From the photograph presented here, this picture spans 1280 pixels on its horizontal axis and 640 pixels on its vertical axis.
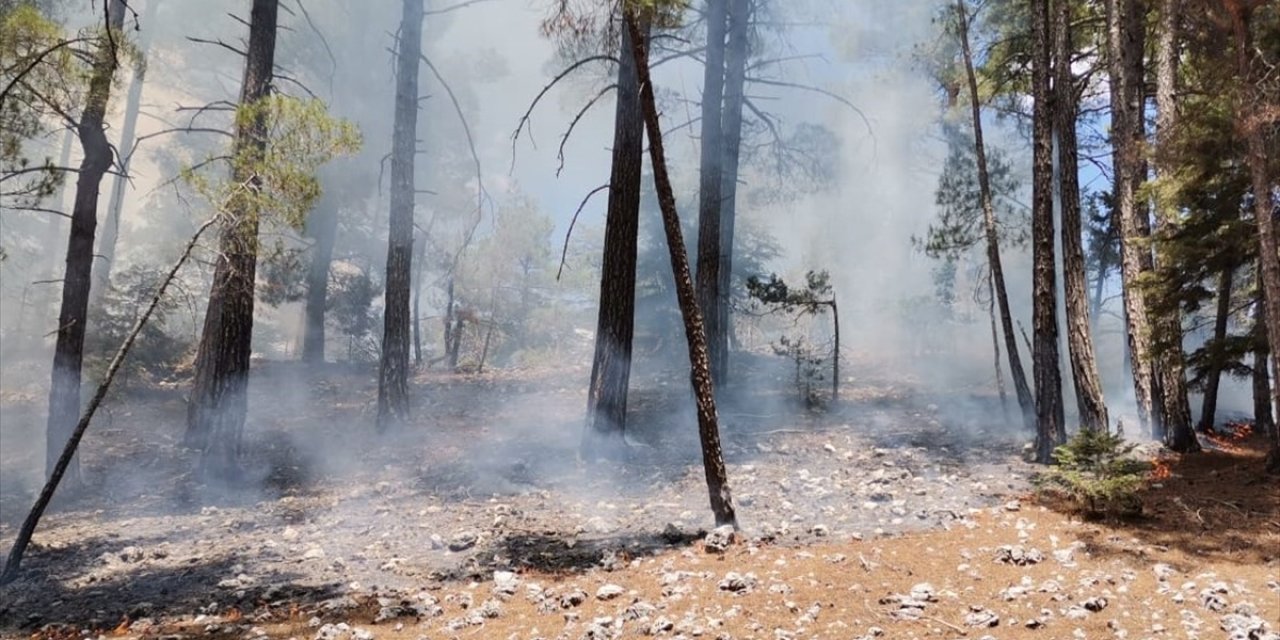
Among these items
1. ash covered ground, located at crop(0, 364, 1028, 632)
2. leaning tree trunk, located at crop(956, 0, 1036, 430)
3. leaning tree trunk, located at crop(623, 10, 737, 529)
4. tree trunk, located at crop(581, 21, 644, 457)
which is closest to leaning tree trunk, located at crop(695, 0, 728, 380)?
ash covered ground, located at crop(0, 364, 1028, 632)

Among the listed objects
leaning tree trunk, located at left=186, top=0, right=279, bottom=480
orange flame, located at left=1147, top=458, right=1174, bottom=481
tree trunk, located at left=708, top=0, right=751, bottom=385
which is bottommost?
orange flame, located at left=1147, top=458, right=1174, bottom=481

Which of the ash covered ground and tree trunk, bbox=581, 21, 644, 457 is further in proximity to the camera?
tree trunk, bbox=581, 21, 644, 457

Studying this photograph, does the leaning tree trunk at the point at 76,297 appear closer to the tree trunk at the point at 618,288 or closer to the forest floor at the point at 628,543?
the forest floor at the point at 628,543

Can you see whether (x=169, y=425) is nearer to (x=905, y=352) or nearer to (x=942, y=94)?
(x=942, y=94)

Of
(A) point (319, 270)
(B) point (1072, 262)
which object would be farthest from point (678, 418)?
(A) point (319, 270)

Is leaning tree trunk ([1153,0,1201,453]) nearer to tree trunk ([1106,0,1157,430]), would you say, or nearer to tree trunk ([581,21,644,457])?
tree trunk ([1106,0,1157,430])

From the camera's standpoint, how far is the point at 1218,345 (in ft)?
25.4

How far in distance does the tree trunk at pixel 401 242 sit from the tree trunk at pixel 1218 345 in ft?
38.2

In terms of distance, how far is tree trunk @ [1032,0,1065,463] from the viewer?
8219 millimetres

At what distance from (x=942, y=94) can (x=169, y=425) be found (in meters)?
17.6

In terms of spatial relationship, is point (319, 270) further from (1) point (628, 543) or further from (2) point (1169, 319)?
(2) point (1169, 319)

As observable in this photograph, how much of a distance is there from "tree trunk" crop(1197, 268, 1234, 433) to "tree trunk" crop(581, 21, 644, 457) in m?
7.01

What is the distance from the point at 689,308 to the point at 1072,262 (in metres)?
5.40

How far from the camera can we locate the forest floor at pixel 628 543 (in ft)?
14.2
